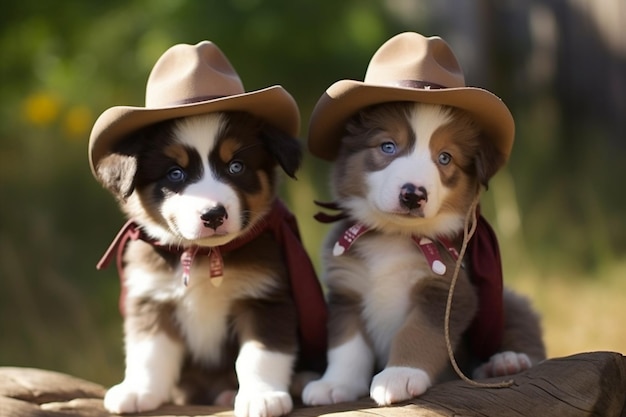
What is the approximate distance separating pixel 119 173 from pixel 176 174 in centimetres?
23

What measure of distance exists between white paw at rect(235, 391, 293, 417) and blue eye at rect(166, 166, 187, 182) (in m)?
0.91

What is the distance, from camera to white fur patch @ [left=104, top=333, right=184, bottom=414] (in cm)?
369

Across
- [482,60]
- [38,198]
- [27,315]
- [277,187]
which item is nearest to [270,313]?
[277,187]

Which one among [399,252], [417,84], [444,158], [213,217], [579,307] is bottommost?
Result: [579,307]

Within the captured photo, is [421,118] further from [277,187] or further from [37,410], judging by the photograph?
[37,410]

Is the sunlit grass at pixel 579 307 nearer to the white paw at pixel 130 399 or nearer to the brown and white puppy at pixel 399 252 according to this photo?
the brown and white puppy at pixel 399 252

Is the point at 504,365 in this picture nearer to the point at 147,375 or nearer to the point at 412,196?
the point at 412,196

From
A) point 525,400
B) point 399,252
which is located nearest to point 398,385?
point 525,400

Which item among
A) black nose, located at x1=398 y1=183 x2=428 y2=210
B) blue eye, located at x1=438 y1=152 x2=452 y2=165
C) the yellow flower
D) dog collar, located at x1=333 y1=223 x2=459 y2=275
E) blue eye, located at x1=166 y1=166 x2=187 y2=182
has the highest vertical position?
the yellow flower

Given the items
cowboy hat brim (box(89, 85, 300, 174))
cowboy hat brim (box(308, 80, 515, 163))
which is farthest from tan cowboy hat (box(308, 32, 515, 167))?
cowboy hat brim (box(89, 85, 300, 174))

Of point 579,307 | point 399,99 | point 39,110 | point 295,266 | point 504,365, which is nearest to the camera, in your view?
point 399,99

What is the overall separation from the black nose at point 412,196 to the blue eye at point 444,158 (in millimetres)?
257

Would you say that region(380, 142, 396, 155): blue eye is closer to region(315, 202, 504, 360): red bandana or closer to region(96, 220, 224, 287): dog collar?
region(315, 202, 504, 360): red bandana

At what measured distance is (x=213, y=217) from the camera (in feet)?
11.2
